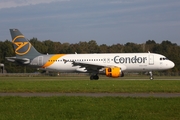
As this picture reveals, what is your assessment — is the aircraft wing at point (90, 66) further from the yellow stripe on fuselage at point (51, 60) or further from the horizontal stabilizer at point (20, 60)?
the horizontal stabilizer at point (20, 60)

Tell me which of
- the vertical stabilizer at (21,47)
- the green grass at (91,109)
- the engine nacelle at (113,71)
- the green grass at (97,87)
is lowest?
the green grass at (91,109)

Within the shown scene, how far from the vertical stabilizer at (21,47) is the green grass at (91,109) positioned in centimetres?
3304

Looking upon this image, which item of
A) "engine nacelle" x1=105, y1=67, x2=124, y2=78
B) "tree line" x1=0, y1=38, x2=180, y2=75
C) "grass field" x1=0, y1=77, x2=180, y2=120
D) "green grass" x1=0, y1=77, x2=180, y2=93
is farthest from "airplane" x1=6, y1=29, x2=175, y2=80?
"grass field" x1=0, y1=77, x2=180, y2=120

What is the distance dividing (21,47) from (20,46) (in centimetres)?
18

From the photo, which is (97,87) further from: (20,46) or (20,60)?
(20,46)

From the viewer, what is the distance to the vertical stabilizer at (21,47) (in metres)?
51.6

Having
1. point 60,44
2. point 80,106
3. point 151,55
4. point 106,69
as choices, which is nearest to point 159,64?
point 151,55

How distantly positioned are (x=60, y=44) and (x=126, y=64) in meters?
83.1

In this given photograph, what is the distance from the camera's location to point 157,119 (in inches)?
495

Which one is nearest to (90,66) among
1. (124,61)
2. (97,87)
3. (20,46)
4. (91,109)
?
(124,61)

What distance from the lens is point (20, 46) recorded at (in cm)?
5178

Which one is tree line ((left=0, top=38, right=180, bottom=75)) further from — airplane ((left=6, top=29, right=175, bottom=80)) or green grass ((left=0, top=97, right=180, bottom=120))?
green grass ((left=0, top=97, right=180, bottom=120))

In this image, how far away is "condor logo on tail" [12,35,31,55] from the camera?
51.7 m

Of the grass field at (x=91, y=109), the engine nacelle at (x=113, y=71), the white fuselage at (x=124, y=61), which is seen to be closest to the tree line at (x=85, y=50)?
the white fuselage at (x=124, y=61)
